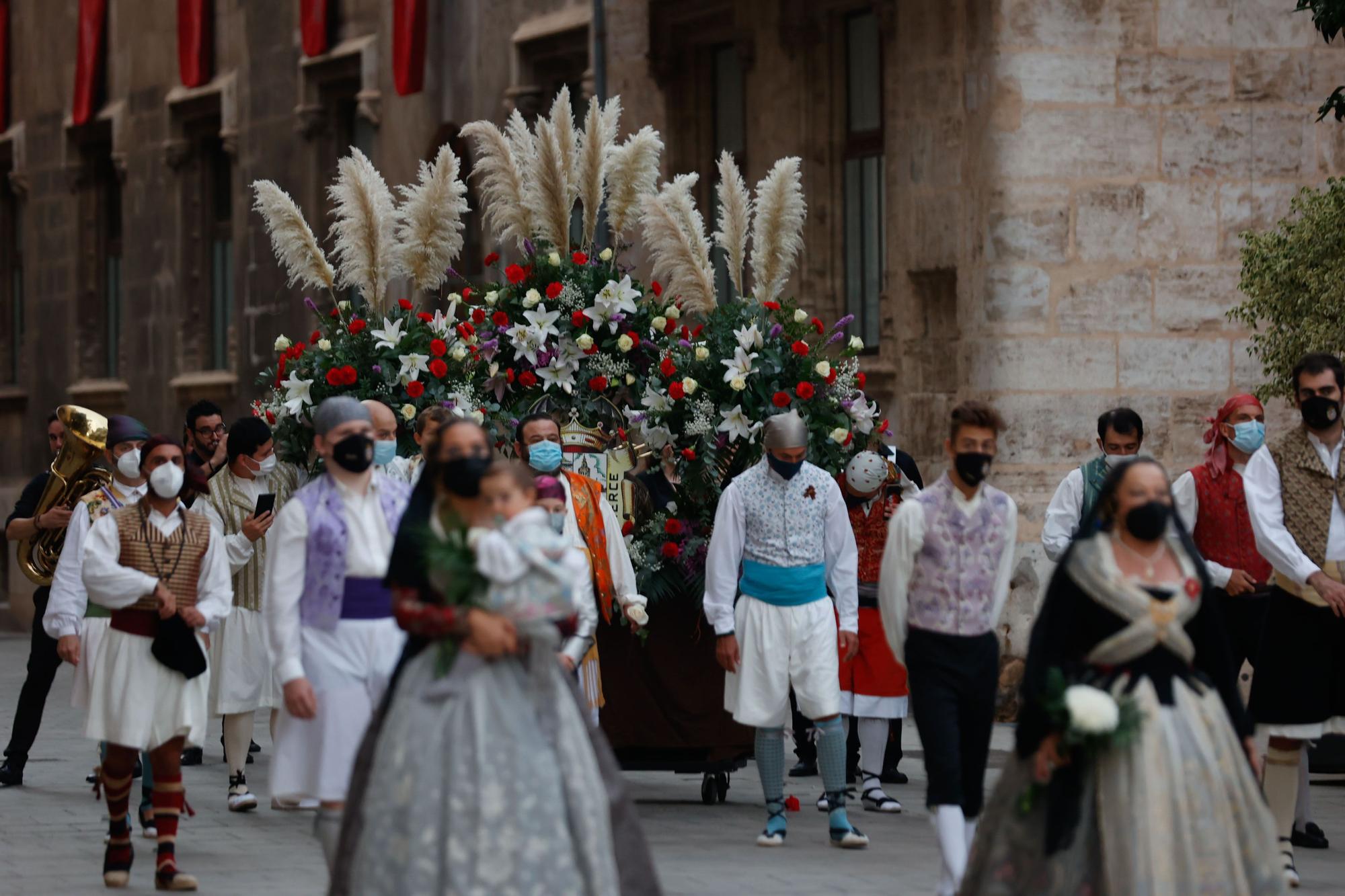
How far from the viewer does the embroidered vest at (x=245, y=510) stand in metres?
12.6

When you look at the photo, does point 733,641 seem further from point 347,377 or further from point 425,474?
point 425,474

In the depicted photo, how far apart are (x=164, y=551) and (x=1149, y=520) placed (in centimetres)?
429

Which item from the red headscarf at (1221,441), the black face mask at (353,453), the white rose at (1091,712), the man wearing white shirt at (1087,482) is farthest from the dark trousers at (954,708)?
the red headscarf at (1221,441)

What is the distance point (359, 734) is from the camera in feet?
27.0

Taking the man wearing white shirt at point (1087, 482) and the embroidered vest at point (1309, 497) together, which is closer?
the embroidered vest at point (1309, 497)

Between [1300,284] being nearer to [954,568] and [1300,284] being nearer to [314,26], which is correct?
[954,568]

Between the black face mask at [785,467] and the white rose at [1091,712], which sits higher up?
the black face mask at [785,467]

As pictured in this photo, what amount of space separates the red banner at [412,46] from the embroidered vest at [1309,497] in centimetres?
1533

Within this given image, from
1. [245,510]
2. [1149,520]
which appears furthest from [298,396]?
[1149,520]

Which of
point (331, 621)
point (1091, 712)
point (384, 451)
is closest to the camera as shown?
point (1091, 712)

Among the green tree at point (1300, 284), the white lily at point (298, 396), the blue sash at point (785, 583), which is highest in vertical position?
the green tree at point (1300, 284)

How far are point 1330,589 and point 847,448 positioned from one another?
2.98m

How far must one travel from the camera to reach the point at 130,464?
37.5 feet

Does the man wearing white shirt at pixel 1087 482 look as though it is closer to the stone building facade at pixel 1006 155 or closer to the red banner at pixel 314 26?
the stone building facade at pixel 1006 155
